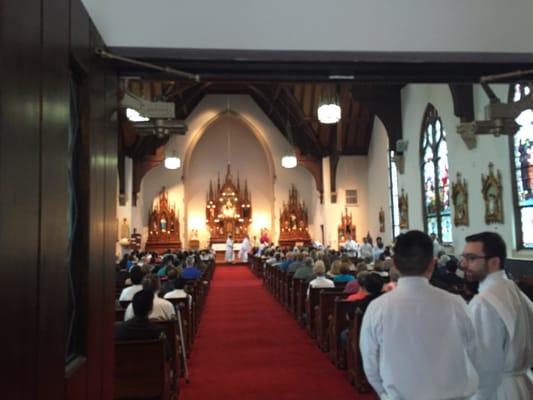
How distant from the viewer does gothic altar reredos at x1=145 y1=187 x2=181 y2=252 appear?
2242 centimetres

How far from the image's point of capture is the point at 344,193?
2141 centimetres

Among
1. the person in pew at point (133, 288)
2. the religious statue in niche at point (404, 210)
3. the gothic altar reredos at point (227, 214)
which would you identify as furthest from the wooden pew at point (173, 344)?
the gothic altar reredos at point (227, 214)

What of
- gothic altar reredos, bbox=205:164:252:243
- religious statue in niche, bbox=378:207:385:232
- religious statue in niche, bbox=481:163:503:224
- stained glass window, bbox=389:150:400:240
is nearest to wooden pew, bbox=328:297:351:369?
religious statue in niche, bbox=481:163:503:224

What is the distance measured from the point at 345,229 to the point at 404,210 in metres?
4.30

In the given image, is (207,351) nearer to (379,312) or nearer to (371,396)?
(371,396)

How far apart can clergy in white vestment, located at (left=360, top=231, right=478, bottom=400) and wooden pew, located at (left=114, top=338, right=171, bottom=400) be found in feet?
7.56

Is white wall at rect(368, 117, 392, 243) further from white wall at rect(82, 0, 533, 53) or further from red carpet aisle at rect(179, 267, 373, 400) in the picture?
white wall at rect(82, 0, 533, 53)

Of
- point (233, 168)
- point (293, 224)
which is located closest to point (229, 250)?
point (293, 224)

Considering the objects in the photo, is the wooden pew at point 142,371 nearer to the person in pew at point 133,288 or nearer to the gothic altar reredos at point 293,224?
the person in pew at point 133,288

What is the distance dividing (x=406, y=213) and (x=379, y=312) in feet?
50.7

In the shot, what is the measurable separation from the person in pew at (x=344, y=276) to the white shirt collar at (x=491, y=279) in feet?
18.2

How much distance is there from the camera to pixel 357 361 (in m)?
4.93

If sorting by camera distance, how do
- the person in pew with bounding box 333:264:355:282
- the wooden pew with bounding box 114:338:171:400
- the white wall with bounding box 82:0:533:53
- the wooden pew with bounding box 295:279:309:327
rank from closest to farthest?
the white wall with bounding box 82:0:533:53
the wooden pew with bounding box 114:338:171:400
the person in pew with bounding box 333:264:355:282
the wooden pew with bounding box 295:279:309:327

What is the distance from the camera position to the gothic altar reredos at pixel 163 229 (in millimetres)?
22422
